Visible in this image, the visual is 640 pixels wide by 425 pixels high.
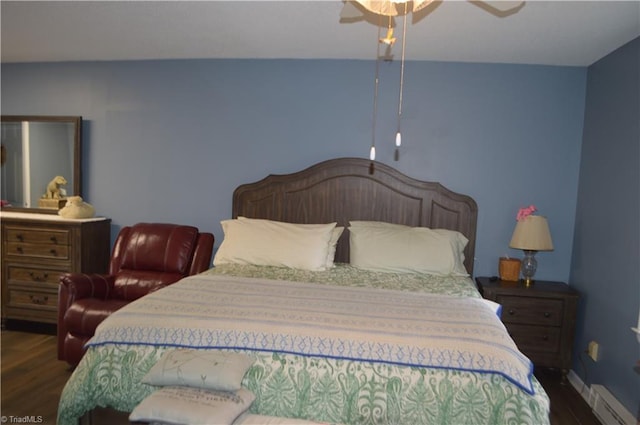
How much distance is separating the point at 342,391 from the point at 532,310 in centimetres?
189

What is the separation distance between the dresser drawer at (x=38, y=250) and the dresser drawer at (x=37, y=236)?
0.11ft

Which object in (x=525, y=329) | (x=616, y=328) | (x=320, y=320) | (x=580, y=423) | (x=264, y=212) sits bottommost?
(x=580, y=423)

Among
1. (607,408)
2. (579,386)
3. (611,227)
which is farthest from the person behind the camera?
(579,386)

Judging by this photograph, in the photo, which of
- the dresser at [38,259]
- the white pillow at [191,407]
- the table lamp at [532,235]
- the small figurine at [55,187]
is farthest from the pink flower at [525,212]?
the small figurine at [55,187]

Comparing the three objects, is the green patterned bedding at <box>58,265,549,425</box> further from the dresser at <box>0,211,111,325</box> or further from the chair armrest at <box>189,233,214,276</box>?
the dresser at <box>0,211,111,325</box>

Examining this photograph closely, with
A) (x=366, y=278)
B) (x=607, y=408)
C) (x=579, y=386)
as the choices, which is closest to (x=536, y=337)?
(x=579, y=386)

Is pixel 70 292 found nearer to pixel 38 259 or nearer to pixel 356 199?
pixel 38 259

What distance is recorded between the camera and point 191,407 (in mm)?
1325

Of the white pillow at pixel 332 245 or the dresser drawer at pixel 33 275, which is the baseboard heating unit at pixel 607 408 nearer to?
the white pillow at pixel 332 245

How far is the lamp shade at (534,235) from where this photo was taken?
2.73 meters

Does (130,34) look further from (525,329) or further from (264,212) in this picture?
(525,329)

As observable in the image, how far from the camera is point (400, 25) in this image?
2484 mm

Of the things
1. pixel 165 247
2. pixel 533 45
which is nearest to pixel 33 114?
pixel 165 247

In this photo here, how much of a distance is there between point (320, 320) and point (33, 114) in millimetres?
3644
